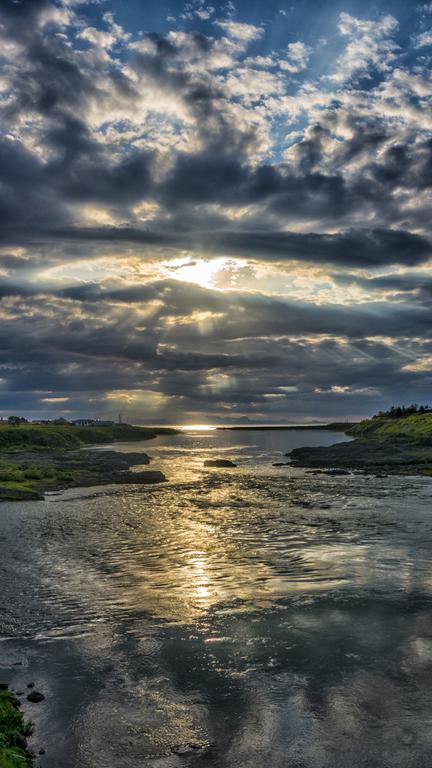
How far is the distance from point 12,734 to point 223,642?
640 cm

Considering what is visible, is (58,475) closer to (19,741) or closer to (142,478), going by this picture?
(142,478)

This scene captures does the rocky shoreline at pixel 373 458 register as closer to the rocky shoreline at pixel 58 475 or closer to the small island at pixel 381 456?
the small island at pixel 381 456

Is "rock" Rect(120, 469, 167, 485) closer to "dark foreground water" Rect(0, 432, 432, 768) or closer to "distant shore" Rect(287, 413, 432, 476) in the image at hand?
"distant shore" Rect(287, 413, 432, 476)

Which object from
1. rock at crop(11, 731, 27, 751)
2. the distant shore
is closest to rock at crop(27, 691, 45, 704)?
rock at crop(11, 731, 27, 751)

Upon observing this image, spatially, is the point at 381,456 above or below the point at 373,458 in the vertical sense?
above

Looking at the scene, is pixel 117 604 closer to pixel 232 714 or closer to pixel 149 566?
pixel 149 566

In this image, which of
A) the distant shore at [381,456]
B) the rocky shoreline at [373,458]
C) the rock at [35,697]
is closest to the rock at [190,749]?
the rock at [35,697]

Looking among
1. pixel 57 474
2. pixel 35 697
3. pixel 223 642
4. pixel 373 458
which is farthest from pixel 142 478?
pixel 35 697

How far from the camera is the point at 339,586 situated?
19375 millimetres

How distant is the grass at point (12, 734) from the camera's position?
842 centimetres

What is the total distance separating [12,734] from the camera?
30.3 feet

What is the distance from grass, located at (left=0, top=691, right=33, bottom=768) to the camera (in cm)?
842

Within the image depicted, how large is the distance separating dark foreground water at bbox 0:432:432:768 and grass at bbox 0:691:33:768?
0.37 m

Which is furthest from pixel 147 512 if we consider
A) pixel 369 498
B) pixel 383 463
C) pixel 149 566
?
pixel 383 463
